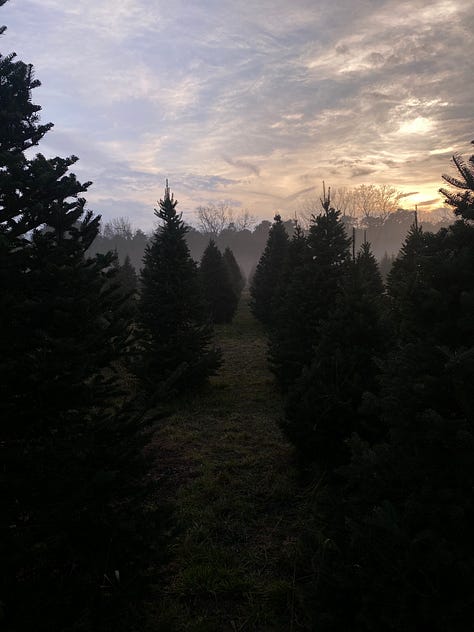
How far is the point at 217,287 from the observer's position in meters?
26.2

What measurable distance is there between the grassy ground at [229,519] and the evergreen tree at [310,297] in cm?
145

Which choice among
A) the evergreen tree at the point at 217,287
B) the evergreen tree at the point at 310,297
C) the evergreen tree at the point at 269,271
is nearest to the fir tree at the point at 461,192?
the evergreen tree at the point at 310,297

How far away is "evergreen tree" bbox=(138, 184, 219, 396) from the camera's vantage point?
11.8m

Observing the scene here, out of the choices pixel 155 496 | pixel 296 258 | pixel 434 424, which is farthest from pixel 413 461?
pixel 296 258

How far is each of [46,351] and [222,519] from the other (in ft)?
13.1

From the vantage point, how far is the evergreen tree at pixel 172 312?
1179cm

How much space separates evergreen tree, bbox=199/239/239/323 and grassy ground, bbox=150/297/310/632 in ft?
49.6

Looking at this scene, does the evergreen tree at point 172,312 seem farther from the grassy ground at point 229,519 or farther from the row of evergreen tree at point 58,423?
the row of evergreen tree at point 58,423

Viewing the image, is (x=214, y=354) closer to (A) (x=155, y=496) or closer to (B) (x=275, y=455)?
(B) (x=275, y=455)

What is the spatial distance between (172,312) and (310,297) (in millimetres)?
4254

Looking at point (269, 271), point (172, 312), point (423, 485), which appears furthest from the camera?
point (269, 271)

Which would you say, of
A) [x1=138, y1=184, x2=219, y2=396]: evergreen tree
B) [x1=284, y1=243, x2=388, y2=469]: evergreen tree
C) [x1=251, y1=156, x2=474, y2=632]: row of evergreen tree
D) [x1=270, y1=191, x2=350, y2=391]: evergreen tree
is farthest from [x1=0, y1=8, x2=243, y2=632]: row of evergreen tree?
[x1=138, y1=184, x2=219, y2=396]: evergreen tree

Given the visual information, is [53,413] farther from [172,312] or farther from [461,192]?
[172,312]

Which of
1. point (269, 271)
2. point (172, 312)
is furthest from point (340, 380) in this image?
point (269, 271)
